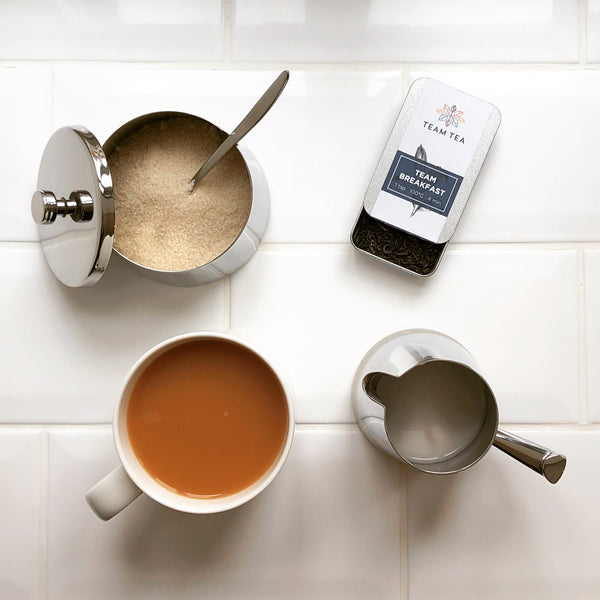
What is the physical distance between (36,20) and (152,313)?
38 centimetres

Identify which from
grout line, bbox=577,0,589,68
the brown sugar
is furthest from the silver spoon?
grout line, bbox=577,0,589,68

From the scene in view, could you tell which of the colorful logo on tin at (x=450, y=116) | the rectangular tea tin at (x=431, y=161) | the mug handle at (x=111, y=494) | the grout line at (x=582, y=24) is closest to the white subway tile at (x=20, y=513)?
the mug handle at (x=111, y=494)

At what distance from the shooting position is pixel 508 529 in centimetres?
77

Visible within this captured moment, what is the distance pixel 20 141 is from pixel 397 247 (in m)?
0.47

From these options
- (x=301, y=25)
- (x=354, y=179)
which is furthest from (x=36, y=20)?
(x=354, y=179)

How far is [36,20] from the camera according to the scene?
76cm

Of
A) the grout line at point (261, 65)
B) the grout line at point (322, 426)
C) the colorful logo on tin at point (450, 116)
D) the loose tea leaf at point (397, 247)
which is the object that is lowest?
the grout line at point (322, 426)

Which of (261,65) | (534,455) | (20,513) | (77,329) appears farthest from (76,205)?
(534,455)

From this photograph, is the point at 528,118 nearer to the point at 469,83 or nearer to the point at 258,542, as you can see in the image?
the point at 469,83

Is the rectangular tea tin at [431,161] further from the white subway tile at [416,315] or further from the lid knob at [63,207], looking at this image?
the lid knob at [63,207]

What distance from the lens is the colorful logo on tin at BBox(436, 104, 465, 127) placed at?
2.44 ft

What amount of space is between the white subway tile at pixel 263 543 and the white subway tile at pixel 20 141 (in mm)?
313

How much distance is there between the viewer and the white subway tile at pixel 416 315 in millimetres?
764

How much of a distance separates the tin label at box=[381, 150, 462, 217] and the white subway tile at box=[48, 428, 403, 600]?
0.94ft
